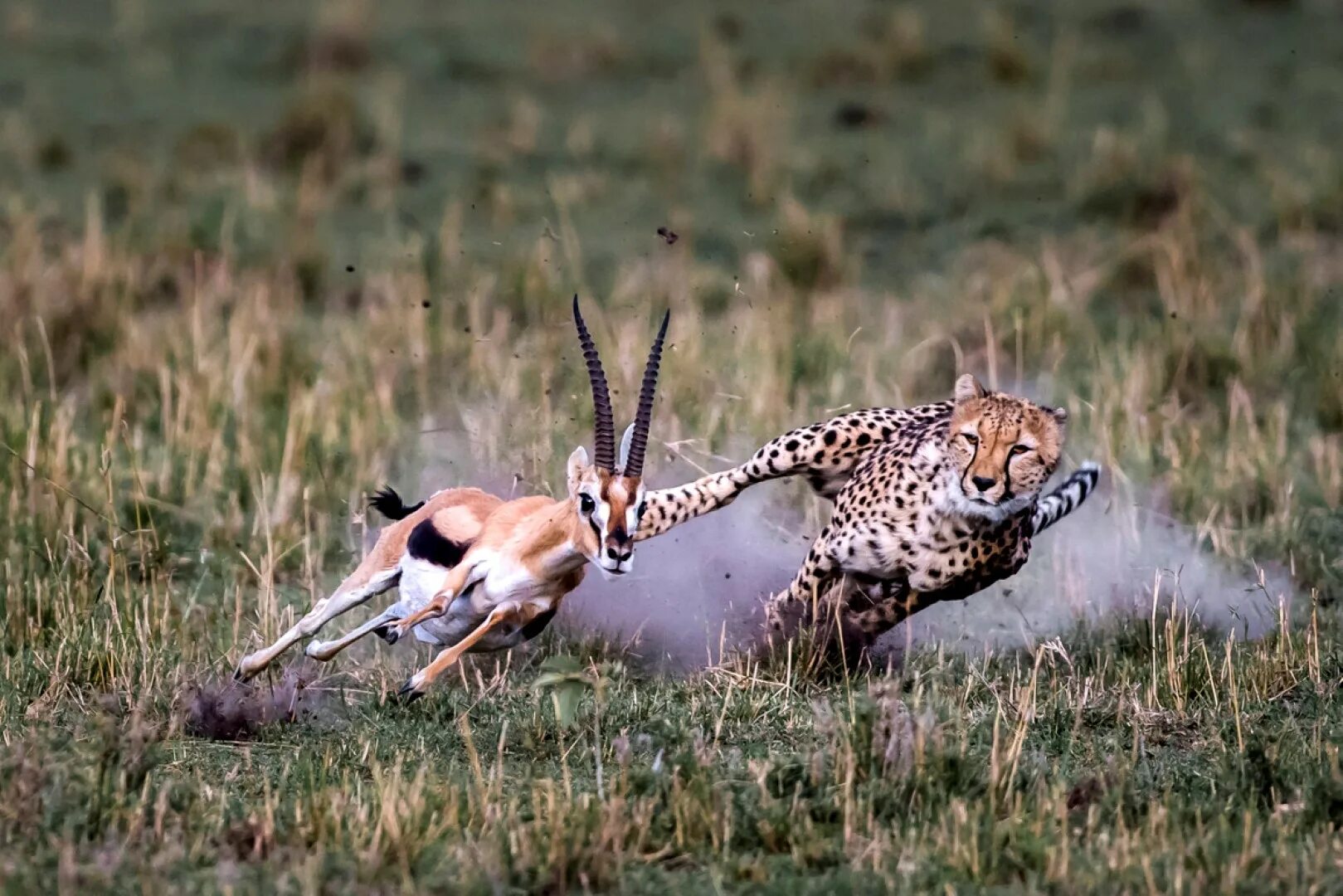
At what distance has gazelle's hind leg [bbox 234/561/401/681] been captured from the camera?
5906 mm

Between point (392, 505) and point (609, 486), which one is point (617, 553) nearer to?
point (609, 486)

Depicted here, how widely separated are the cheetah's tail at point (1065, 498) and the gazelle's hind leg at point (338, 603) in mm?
1818

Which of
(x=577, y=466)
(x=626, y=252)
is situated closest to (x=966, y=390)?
(x=577, y=466)

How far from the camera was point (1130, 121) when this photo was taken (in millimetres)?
13727

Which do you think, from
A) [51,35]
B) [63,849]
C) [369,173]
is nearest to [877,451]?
[63,849]

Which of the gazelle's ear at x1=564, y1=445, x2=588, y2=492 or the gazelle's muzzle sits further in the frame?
the gazelle's ear at x1=564, y1=445, x2=588, y2=492

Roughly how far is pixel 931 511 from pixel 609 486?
1069 mm

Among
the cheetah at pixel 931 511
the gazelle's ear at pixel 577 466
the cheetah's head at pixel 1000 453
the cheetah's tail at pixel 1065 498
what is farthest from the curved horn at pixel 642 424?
the cheetah's tail at pixel 1065 498

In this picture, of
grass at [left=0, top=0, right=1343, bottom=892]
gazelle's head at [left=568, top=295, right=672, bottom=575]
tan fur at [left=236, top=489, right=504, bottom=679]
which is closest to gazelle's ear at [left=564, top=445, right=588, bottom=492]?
gazelle's head at [left=568, top=295, right=672, bottom=575]

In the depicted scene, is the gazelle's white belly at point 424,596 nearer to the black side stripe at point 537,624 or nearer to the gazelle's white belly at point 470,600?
the gazelle's white belly at point 470,600

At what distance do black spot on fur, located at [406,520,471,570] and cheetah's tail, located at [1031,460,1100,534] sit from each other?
1643 millimetres

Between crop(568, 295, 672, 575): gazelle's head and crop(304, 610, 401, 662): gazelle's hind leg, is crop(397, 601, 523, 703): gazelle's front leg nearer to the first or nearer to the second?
crop(304, 610, 401, 662): gazelle's hind leg

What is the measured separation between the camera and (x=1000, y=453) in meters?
5.95

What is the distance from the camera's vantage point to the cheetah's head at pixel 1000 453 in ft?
19.5
